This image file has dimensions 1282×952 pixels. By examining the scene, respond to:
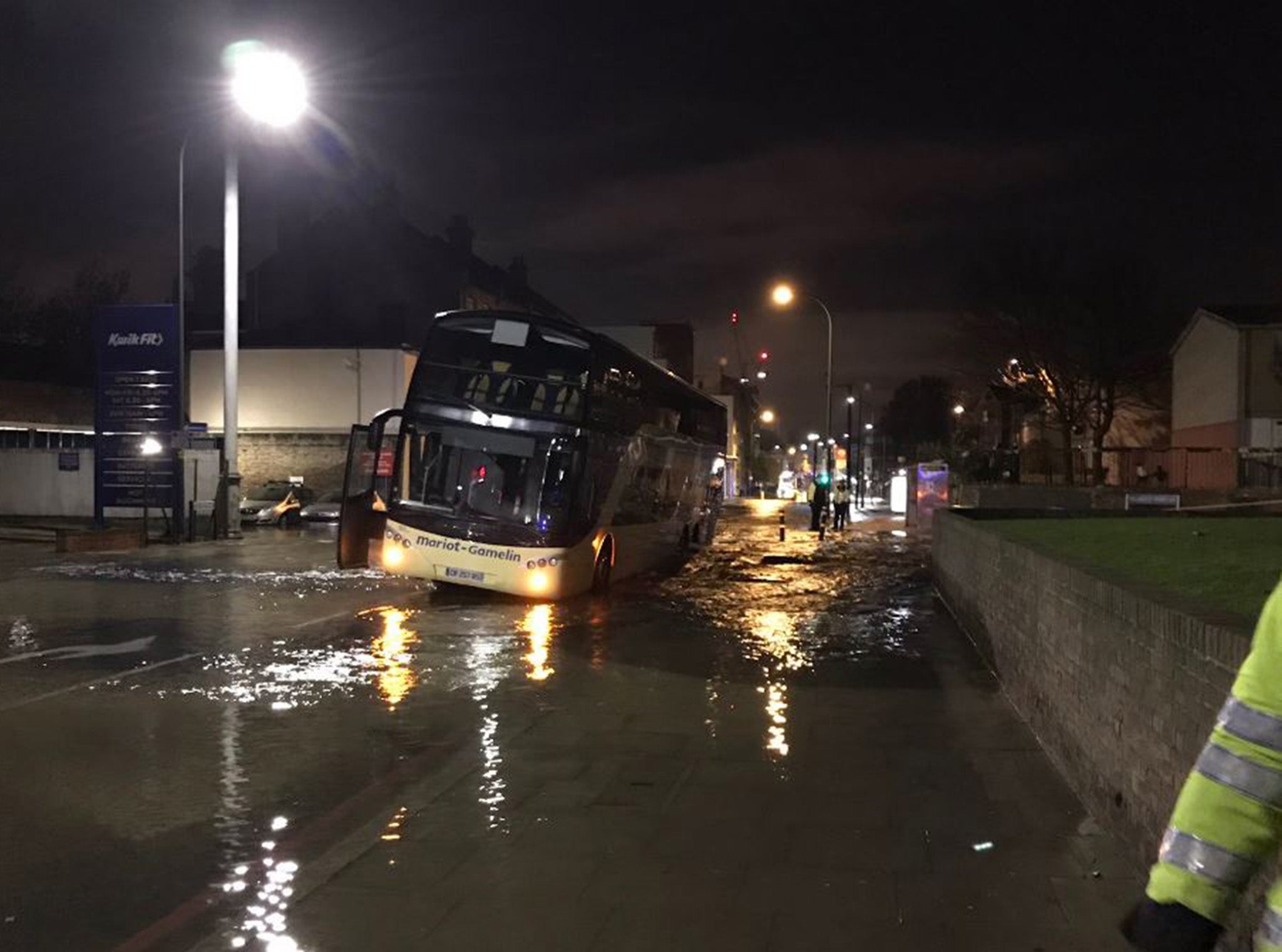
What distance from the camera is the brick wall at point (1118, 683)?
4.80m

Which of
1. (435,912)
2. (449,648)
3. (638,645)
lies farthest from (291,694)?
(435,912)

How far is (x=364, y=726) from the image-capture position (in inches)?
357

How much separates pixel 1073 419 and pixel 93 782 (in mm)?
43785

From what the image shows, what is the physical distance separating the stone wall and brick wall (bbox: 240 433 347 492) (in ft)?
126

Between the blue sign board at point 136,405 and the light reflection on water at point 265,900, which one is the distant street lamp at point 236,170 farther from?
the light reflection on water at point 265,900

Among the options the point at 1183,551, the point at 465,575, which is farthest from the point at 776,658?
the point at 465,575

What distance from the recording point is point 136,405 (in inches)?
1181

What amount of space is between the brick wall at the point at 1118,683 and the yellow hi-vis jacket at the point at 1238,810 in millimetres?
137

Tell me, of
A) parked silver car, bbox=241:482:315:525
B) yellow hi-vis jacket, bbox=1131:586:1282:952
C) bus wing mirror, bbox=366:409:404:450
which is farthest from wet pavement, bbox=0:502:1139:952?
parked silver car, bbox=241:482:315:525

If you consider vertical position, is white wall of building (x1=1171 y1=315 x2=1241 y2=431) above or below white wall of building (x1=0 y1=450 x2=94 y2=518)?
above

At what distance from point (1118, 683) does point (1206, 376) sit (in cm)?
4090

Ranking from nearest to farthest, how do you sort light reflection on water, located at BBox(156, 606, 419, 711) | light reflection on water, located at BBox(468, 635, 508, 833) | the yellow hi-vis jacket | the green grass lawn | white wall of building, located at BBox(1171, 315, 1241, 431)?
the yellow hi-vis jacket → light reflection on water, located at BBox(468, 635, 508, 833) → the green grass lawn → light reflection on water, located at BBox(156, 606, 419, 711) → white wall of building, located at BBox(1171, 315, 1241, 431)

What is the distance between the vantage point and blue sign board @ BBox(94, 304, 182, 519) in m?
29.8

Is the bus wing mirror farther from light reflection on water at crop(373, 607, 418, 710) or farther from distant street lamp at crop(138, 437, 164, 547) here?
distant street lamp at crop(138, 437, 164, 547)
